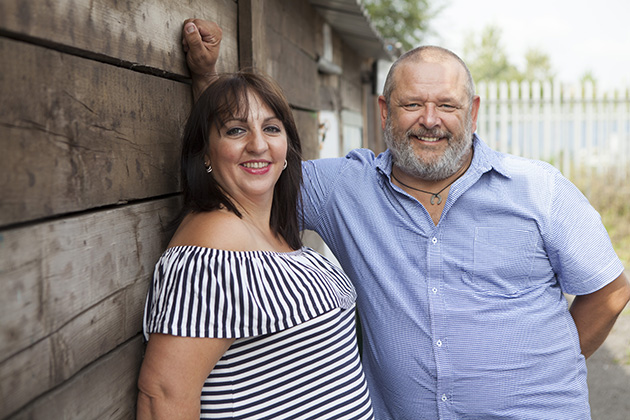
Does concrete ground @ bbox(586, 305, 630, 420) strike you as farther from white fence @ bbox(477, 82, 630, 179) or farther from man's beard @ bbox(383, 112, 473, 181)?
white fence @ bbox(477, 82, 630, 179)

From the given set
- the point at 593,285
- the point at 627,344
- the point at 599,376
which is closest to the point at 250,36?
the point at 593,285

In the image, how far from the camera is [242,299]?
151 centimetres

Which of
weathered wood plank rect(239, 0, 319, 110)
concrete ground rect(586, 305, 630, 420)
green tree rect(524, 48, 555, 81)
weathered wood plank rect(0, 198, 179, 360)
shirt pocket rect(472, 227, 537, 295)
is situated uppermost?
green tree rect(524, 48, 555, 81)

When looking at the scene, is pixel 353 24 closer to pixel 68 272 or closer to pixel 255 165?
pixel 255 165

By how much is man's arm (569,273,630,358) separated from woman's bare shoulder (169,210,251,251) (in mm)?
1529

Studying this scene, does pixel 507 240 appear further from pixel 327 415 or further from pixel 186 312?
pixel 186 312

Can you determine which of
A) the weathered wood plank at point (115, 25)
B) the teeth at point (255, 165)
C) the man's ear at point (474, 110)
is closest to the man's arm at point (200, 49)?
the weathered wood plank at point (115, 25)

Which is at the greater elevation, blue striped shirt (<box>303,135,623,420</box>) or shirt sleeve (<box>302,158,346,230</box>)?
shirt sleeve (<box>302,158,346,230</box>)

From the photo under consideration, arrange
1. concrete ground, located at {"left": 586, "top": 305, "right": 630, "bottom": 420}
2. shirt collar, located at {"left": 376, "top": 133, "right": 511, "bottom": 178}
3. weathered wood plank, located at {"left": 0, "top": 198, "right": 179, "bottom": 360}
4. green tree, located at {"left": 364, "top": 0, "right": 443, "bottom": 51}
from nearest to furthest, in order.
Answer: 1. weathered wood plank, located at {"left": 0, "top": 198, "right": 179, "bottom": 360}
2. shirt collar, located at {"left": 376, "top": 133, "right": 511, "bottom": 178}
3. concrete ground, located at {"left": 586, "top": 305, "right": 630, "bottom": 420}
4. green tree, located at {"left": 364, "top": 0, "right": 443, "bottom": 51}

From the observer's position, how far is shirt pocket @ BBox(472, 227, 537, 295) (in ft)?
7.32

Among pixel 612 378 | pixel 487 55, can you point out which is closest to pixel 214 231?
pixel 612 378

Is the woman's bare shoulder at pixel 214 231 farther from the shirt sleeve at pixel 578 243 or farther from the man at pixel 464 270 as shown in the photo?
the shirt sleeve at pixel 578 243

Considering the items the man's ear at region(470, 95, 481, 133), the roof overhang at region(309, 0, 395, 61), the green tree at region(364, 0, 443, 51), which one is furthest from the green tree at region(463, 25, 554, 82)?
the man's ear at region(470, 95, 481, 133)

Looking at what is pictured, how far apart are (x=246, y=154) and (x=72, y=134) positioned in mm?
658
